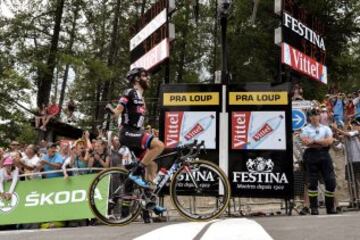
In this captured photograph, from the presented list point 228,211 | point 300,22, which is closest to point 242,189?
point 228,211

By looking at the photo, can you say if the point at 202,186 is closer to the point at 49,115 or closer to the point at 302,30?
the point at 302,30

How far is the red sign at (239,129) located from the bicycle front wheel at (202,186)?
9.19 feet

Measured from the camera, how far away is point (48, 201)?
39.0ft

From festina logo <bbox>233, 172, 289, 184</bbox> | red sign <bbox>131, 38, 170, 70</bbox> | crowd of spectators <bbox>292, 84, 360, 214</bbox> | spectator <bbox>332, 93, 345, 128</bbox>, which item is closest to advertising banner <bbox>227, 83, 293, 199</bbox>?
festina logo <bbox>233, 172, 289, 184</bbox>

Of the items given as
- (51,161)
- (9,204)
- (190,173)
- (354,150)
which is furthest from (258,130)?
(9,204)

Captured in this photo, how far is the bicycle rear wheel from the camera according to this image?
8.22 metres

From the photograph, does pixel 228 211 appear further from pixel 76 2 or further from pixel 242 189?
pixel 76 2

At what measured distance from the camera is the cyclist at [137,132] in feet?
26.4

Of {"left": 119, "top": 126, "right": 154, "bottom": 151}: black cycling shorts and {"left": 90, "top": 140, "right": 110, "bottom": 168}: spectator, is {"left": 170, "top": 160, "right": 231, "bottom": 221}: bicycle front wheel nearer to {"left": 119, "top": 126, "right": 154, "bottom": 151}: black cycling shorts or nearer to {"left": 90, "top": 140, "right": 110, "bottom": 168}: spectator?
{"left": 119, "top": 126, "right": 154, "bottom": 151}: black cycling shorts

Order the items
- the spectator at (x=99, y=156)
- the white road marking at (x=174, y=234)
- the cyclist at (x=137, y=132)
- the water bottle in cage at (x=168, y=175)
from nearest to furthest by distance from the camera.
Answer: the white road marking at (x=174, y=234) → the cyclist at (x=137, y=132) → the water bottle in cage at (x=168, y=175) → the spectator at (x=99, y=156)

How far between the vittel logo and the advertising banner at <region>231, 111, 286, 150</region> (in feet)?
0.89

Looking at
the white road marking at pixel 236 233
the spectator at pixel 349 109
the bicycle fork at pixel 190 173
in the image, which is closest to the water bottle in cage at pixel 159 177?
the bicycle fork at pixel 190 173

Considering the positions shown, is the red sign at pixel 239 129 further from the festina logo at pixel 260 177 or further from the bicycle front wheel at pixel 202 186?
the bicycle front wheel at pixel 202 186

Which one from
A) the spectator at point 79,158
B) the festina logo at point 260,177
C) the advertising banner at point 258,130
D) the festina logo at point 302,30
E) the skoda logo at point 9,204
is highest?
the festina logo at point 302,30
